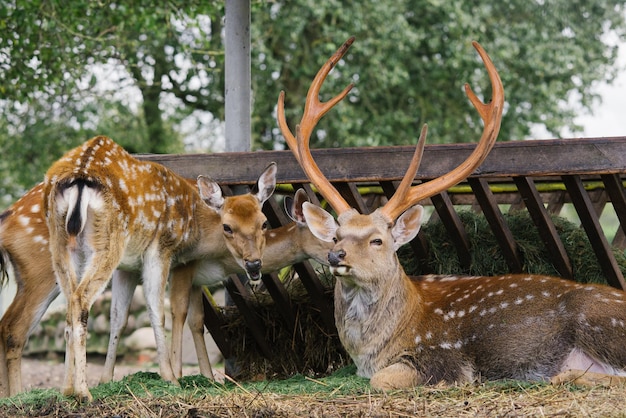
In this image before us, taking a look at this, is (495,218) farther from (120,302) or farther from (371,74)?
(371,74)

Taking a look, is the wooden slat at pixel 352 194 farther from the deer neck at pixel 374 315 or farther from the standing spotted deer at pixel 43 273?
the deer neck at pixel 374 315

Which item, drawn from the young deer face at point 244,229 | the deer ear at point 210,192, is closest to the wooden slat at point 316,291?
the young deer face at point 244,229

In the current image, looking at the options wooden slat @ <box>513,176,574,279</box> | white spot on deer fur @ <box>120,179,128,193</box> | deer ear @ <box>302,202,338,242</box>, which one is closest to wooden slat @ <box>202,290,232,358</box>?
white spot on deer fur @ <box>120,179,128,193</box>

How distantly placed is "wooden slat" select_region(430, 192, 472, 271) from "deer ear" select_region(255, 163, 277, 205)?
113 cm

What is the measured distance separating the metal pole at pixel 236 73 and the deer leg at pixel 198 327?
4.08 ft

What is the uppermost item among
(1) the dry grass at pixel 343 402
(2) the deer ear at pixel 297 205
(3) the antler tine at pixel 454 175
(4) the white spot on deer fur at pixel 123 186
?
(3) the antler tine at pixel 454 175

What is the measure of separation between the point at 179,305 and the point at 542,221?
267cm

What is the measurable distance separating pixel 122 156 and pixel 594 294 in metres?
3.22

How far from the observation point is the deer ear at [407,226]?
5.81 m

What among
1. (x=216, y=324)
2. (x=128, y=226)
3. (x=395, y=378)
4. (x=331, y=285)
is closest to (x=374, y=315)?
(x=395, y=378)

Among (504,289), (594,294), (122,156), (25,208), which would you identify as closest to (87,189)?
(122,156)

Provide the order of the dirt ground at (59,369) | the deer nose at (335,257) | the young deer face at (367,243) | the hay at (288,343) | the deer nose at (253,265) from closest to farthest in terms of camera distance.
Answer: the deer nose at (335,257) → the young deer face at (367,243) → the deer nose at (253,265) → the hay at (288,343) → the dirt ground at (59,369)

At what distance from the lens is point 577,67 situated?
59.2ft

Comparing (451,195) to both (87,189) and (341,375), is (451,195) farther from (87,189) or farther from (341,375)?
(87,189)
